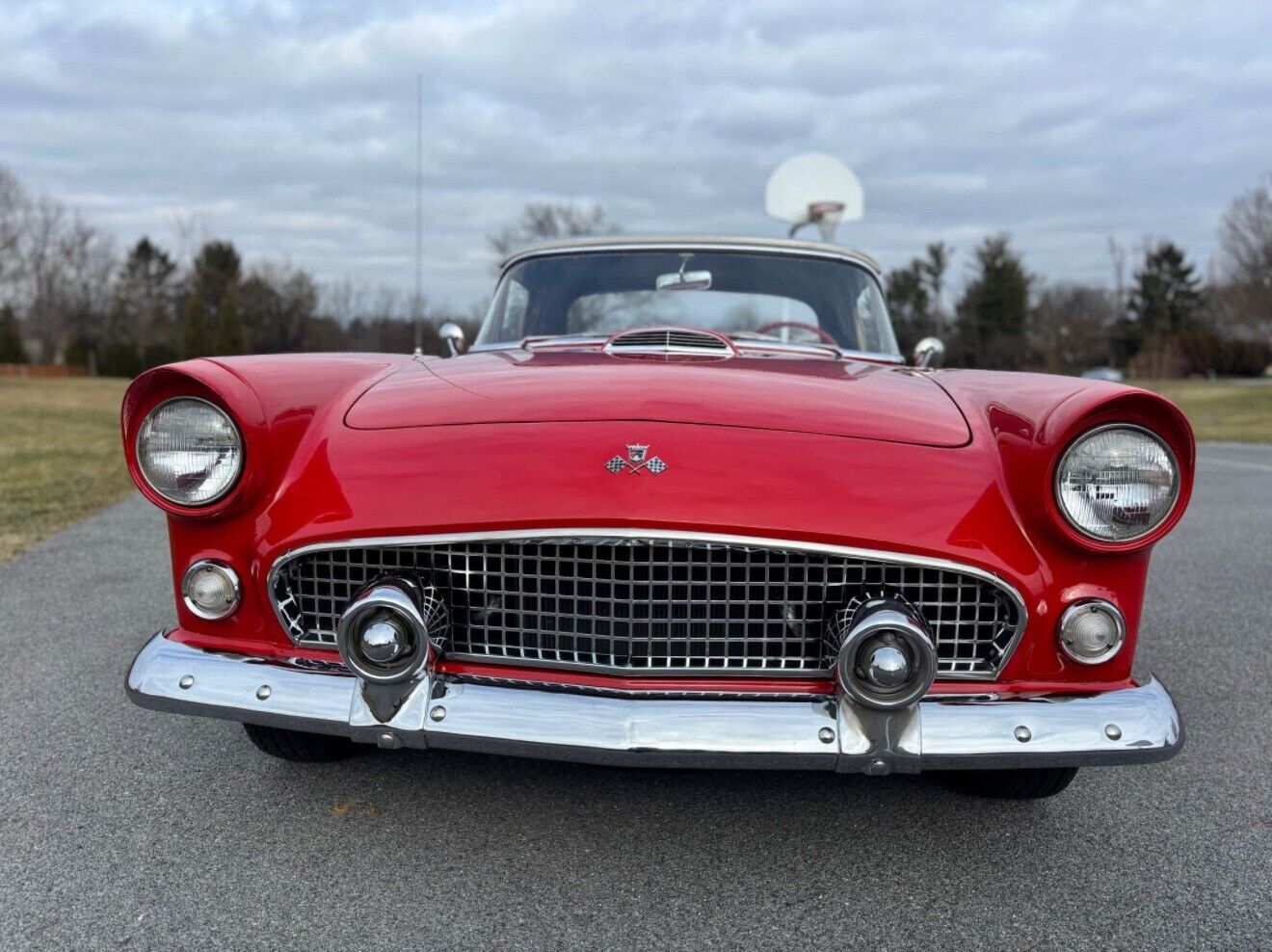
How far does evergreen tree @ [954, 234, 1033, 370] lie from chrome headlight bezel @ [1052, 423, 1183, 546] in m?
53.2

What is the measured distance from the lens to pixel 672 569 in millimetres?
1855

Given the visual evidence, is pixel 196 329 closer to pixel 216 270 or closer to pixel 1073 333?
pixel 216 270

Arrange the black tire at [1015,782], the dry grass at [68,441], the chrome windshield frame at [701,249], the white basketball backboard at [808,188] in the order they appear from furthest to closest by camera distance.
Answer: the white basketball backboard at [808,188]
the dry grass at [68,441]
the chrome windshield frame at [701,249]
the black tire at [1015,782]

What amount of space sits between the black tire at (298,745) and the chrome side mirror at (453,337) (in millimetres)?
1436

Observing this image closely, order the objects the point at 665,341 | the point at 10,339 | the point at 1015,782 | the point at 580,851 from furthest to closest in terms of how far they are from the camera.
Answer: the point at 10,339 → the point at 665,341 → the point at 1015,782 → the point at 580,851

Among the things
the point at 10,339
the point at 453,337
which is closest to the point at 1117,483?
the point at 453,337

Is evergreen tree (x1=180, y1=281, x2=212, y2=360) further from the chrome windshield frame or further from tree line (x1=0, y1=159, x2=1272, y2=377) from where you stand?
the chrome windshield frame

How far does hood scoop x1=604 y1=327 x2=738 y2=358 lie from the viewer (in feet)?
8.98

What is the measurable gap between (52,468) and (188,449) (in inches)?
316

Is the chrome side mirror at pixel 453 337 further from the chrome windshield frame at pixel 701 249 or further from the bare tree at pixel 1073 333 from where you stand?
the bare tree at pixel 1073 333

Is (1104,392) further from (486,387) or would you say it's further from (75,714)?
(75,714)

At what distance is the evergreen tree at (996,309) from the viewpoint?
2068 inches

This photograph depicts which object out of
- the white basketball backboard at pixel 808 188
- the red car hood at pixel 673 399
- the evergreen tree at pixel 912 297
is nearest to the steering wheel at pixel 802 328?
the red car hood at pixel 673 399

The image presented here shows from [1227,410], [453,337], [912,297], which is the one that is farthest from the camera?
[912,297]
